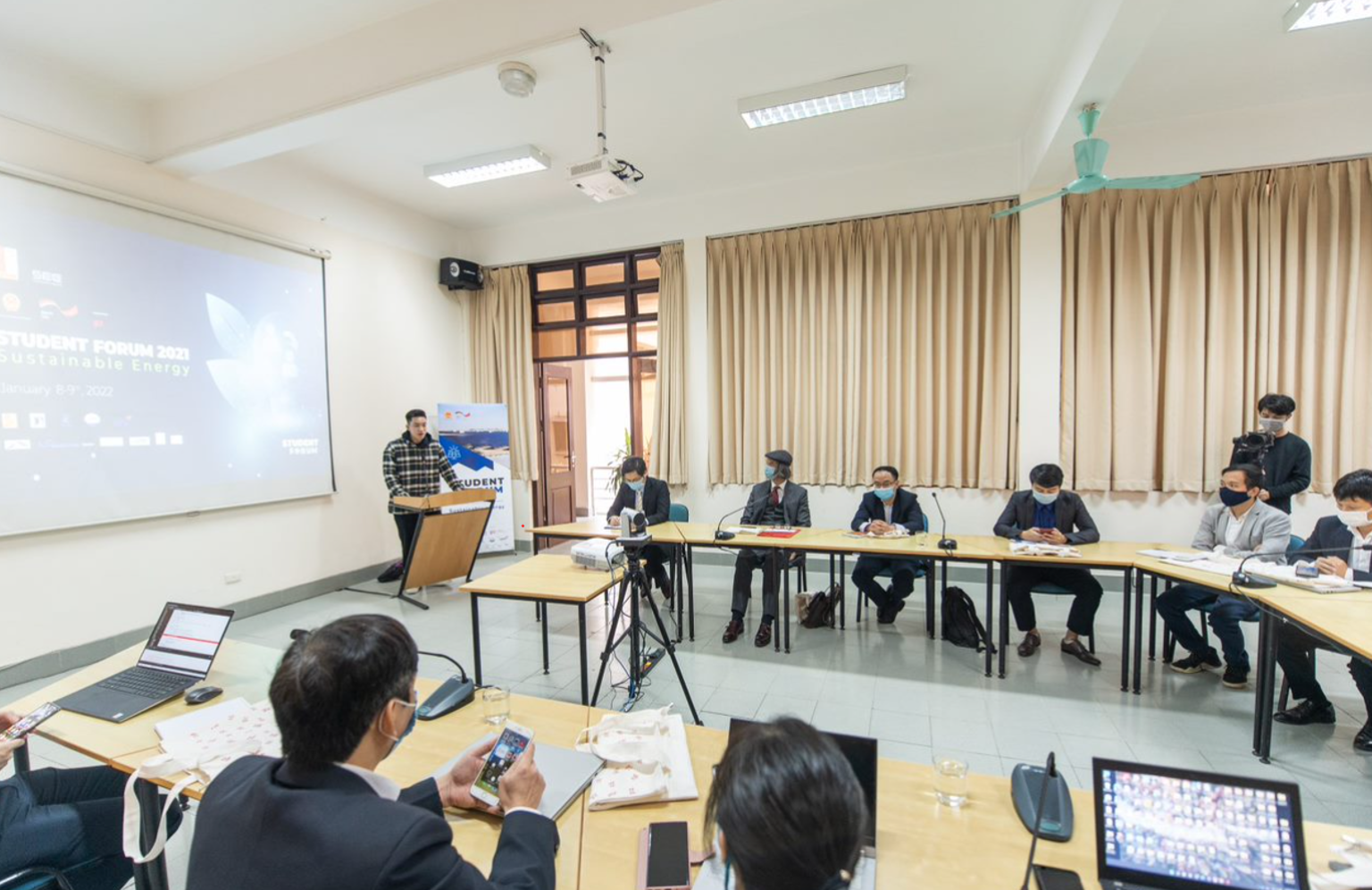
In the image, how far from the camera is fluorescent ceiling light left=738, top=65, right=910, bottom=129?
3477mm

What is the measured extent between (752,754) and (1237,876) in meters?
0.83

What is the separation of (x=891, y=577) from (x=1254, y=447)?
2568 mm

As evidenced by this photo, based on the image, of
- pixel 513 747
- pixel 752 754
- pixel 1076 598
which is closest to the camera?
pixel 752 754

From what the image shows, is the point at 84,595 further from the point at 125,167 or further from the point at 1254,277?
the point at 1254,277

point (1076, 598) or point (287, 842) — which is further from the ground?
point (287, 842)

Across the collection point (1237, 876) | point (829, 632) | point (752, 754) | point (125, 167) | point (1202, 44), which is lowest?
point (829, 632)

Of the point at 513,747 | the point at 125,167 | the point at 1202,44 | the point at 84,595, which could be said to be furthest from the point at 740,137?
the point at 84,595

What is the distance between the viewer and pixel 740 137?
434 centimetres

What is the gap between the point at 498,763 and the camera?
3.80 ft

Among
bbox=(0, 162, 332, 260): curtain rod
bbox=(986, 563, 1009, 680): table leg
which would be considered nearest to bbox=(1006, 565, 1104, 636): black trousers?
bbox=(986, 563, 1009, 680): table leg

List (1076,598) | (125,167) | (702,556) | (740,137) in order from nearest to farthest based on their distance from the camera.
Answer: (1076,598) < (125,167) < (740,137) < (702,556)

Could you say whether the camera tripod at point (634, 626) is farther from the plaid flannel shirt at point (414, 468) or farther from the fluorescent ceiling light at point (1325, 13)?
the fluorescent ceiling light at point (1325, 13)

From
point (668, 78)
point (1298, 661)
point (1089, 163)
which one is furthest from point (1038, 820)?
point (668, 78)

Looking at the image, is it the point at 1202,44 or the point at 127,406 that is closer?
the point at 1202,44
